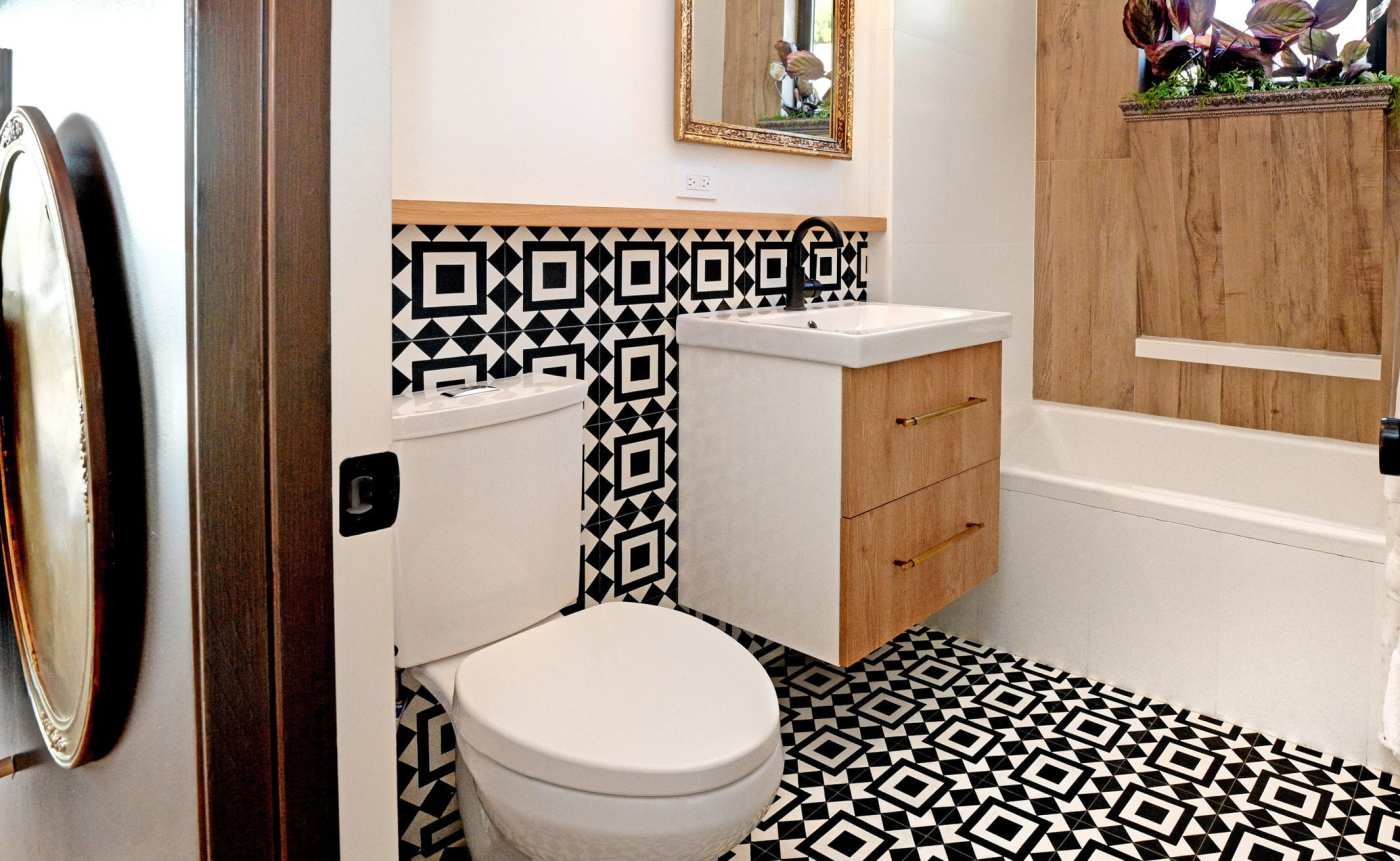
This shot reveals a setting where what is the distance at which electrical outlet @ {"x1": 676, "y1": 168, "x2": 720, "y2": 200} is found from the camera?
7.32 ft

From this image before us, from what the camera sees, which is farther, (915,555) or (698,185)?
(698,185)

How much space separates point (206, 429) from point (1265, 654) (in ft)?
7.58

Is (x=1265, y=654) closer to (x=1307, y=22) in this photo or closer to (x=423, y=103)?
(x=1307, y=22)

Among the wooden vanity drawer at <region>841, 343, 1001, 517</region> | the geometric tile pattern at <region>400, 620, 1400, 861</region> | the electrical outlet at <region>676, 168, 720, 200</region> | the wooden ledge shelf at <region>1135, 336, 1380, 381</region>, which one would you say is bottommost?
the geometric tile pattern at <region>400, 620, 1400, 861</region>

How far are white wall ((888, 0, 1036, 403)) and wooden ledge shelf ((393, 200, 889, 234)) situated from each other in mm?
327

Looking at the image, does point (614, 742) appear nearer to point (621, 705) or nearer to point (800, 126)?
point (621, 705)

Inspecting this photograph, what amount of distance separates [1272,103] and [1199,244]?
0.43m

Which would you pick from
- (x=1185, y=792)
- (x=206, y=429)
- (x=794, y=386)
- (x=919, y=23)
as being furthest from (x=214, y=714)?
(x=919, y=23)

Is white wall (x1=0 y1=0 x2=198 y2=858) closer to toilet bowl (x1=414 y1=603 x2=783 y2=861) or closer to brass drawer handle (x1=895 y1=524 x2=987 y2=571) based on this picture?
toilet bowl (x1=414 y1=603 x2=783 y2=861)

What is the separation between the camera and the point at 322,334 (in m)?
0.72

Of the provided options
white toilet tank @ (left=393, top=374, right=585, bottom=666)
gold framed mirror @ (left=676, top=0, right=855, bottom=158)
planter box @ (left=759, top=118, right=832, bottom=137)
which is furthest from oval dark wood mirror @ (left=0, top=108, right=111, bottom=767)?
planter box @ (left=759, top=118, right=832, bottom=137)

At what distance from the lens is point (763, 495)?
2.10m

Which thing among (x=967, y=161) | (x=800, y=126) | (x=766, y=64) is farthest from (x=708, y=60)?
(x=967, y=161)

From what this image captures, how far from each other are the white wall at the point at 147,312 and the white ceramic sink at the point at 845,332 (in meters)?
1.28
